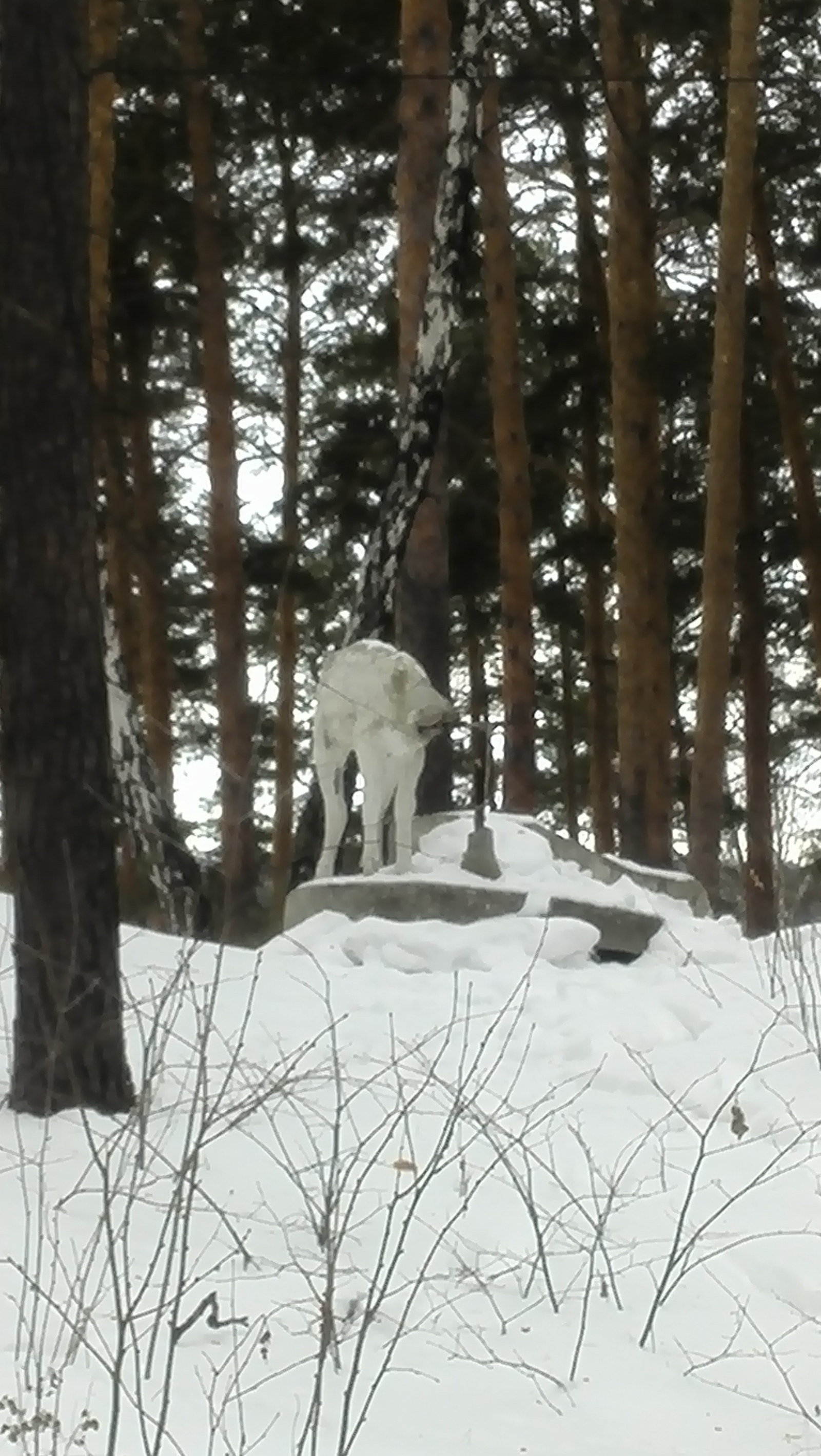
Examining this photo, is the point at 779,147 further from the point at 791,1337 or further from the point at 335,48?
the point at 791,1337

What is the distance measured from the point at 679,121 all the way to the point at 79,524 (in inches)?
433

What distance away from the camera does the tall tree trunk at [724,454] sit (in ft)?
40.0

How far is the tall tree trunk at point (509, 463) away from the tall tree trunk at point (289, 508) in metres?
2.09

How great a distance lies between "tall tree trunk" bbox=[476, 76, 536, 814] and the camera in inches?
548

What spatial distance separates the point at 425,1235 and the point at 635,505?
9.49 metres

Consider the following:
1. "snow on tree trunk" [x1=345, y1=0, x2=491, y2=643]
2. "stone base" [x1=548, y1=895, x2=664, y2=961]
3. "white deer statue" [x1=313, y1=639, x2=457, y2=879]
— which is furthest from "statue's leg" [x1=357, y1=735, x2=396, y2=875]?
"snow on tree trunk" [x1=345, y1=0, x2=491, y2=643]

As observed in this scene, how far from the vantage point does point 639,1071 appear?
5824 millimetres

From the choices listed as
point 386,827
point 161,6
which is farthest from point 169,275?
point 386,827

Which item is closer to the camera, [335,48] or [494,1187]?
[494,1187]

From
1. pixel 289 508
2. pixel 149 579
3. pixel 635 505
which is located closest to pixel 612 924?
pixel 635 505

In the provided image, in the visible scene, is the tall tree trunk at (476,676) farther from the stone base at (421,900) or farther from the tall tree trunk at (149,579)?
the tall tree trunk at (149,579)

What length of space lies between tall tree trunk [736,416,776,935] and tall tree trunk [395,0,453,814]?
5.31 metres

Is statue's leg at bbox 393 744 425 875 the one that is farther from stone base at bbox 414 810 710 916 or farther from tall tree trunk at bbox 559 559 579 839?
tall tree trunk at bbox 559 559 579 839

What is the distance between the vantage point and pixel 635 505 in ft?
42.9
